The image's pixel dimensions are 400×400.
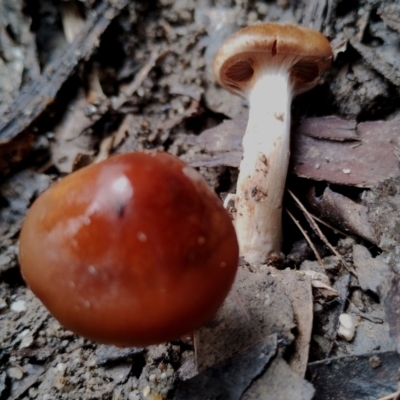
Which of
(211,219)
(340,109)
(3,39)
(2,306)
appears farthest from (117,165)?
(3,39)

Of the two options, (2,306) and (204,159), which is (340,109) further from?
(2,306)

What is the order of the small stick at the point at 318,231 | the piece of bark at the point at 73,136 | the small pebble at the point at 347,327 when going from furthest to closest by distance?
the piece of bark at the point at 73,136, the small stick at the point at 318,231, the small pebble at the point at 347,327

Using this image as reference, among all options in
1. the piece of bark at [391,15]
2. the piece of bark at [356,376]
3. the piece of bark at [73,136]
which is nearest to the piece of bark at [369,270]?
the piece of bark at [356,376]

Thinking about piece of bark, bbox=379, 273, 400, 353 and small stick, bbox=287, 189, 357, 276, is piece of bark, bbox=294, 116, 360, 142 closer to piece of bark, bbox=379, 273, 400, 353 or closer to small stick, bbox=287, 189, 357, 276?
small stick, bbox=287, 189, 357, 276

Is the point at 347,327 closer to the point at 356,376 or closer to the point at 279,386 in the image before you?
the point at 356,376

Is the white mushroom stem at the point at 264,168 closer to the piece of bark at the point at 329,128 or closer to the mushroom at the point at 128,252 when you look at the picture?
the piece of bark at the point at 329,128

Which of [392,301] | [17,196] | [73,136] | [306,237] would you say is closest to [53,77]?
[73,136]
